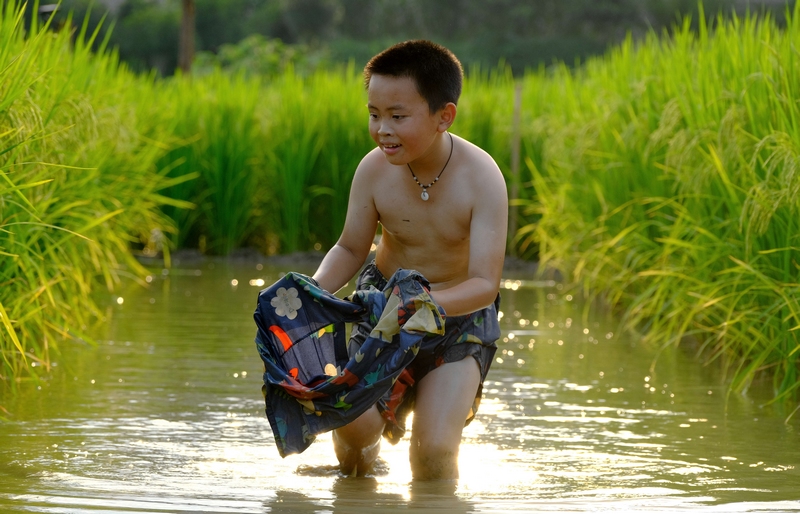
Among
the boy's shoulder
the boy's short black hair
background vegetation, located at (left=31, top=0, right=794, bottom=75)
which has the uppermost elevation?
background vegetation, located at (left=31, top=0, right=794, bottom=75)

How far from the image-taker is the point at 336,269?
369 cm

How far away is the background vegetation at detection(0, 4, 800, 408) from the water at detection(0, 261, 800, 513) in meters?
0.27

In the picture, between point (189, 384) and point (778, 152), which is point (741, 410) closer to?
point (778, 152)

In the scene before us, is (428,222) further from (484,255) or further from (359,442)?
(359,442)

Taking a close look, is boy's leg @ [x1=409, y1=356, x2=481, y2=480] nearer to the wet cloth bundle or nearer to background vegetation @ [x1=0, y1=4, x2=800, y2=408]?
the wet cloth bundle

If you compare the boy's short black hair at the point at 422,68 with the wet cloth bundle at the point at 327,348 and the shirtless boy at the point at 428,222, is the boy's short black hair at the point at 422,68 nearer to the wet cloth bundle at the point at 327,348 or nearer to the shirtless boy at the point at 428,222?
the shirtless boy at the point at 428,222

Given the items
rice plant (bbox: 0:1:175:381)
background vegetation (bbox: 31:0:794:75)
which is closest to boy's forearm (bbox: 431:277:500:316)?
rice plant (bbox: 0:1:175:381)

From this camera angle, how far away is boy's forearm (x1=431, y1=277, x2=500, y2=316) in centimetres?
335

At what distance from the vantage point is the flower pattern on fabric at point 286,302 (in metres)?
3.52

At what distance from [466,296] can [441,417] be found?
16.7 inches

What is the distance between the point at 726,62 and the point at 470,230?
302 centimetres

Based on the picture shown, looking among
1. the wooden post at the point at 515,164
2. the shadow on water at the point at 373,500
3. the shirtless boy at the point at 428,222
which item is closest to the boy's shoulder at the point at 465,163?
the shirtless boy at the point at 428,222

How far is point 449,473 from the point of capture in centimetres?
360

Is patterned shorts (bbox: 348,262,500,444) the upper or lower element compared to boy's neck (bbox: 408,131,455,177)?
lower
